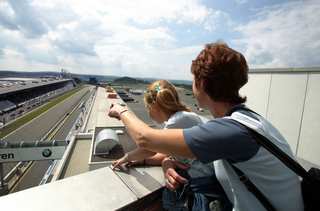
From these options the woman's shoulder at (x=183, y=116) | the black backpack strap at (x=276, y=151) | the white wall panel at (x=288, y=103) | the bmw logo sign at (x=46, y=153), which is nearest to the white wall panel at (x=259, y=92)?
the white wall panel at (x=288, y=103)

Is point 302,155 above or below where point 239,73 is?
below

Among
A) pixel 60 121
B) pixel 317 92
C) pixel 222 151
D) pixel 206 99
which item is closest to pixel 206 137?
pixel 222 151

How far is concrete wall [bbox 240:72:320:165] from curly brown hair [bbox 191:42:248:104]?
7.04m

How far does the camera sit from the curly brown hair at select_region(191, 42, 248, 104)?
1.40 m

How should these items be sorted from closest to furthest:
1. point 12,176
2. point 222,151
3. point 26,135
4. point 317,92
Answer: point 222,151 < point 317,92 < point 12,176 < point 26,135

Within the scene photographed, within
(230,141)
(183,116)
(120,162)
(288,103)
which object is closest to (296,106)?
(288,103)

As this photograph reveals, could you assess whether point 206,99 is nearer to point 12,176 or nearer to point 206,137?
point 206,137

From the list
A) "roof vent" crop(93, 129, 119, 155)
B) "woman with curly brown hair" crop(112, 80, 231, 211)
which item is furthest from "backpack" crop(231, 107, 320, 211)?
"roof vent" crop(93, 129, 119, 155)

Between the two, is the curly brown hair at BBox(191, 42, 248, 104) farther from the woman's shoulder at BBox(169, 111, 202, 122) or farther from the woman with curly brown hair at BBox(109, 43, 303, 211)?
the woman's shoulder at BBox(169, 111, 202, 122)

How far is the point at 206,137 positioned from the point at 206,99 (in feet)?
1.44

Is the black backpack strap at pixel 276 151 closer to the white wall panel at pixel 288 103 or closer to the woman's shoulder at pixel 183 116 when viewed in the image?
the woman's shoulder at pixel 183 116

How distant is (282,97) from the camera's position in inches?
326

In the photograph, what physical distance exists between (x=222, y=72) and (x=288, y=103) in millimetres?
7915

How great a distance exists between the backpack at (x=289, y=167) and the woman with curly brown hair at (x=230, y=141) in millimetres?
19
